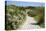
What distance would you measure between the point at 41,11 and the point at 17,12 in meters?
0.23

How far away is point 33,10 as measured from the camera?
0.81m

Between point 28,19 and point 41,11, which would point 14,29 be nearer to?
point 28,19

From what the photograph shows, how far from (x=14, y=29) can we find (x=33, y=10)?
25 centimetres

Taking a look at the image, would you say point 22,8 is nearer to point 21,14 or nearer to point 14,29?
point 21,14

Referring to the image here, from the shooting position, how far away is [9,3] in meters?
0.78

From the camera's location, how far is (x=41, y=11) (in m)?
0.82

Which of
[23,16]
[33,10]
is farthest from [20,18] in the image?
[33,10]

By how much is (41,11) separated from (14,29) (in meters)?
0.30

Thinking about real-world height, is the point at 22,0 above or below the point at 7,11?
above
